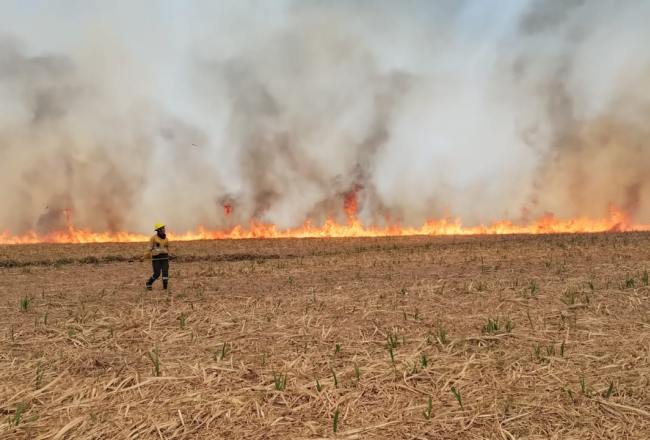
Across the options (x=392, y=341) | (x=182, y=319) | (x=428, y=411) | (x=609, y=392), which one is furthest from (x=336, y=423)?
(x=182, y=319)

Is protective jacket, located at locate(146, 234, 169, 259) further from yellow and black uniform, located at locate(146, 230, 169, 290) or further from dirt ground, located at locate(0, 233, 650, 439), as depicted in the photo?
dirt ground, located at locate(0, 233, 650, 439)

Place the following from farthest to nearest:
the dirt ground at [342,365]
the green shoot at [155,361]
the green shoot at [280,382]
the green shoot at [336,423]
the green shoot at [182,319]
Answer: the green shoot at [182,319]
the green shoot at [155,361]
the green shoot at [280,382]
the dirt ground at [342,365]
the green shoot at [336,423]

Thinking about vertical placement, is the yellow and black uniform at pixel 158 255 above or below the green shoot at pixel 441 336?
above

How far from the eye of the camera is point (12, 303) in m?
12.0

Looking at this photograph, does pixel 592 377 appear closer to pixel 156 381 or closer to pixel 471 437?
pixel 471 437

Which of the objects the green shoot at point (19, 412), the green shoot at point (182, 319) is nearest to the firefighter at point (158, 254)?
the green shoot at point (182, 319)

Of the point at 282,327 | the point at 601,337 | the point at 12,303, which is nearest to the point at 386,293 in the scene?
the point at 282,327

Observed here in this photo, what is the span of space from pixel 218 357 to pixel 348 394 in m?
2.27

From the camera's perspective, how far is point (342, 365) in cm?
656

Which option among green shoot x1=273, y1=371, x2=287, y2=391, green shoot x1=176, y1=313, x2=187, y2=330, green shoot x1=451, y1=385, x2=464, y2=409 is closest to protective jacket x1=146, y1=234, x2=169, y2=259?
green shoot x1=176, y1=313, x2=187, y2=330

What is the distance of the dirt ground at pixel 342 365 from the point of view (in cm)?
512

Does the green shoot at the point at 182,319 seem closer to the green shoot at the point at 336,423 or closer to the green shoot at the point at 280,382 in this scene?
the green shoot at the point at 280,382

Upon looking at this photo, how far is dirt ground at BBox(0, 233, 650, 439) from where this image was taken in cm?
512

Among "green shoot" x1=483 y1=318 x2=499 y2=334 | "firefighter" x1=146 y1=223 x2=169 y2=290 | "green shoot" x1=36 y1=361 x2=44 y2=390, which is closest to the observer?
"green shoot" x1=36 y1=361 x2=44 y2=390
